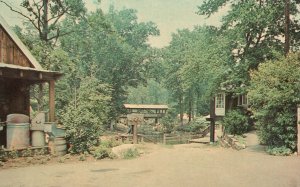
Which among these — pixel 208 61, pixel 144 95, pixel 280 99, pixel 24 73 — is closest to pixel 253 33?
pixel 208 61

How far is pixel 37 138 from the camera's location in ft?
53.8

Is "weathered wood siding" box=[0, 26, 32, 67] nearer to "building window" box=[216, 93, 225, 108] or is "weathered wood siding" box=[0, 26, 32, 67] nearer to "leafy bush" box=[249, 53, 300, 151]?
"leafy bush" box=[249, 53, 300, 151]

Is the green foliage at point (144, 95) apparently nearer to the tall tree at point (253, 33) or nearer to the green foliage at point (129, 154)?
the tall tree at point (253, 33)

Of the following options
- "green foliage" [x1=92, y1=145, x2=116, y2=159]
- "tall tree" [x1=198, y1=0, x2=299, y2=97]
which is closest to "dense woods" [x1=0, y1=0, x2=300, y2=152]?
"tall tree" [x1=198, y1=0, x2=299, y2=97]

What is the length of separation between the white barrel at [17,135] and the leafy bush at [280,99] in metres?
11.1

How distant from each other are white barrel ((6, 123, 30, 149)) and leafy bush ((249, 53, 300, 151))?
11.1 m

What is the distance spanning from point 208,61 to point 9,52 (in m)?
16.1

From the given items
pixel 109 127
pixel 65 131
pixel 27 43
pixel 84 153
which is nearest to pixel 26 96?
pixel 65 131

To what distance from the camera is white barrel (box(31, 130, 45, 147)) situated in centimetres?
1634

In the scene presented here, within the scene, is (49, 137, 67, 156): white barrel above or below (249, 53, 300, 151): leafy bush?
below

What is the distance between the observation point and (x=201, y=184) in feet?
33.7

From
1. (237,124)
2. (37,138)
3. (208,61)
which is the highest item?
(208,61)

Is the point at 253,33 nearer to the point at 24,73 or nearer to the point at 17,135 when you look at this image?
the point at 24,73

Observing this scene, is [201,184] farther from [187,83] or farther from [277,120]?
[187,83]
